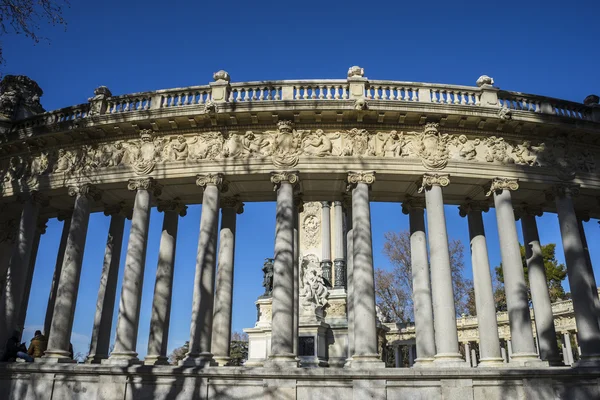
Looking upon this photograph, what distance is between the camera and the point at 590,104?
23.3 metres

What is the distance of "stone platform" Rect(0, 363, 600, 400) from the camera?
1565 centimetres

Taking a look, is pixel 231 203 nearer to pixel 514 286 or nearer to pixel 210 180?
pixel 210 180

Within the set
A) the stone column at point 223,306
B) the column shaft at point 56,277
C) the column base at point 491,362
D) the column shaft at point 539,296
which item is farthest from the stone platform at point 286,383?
the column shaft at point 56,277

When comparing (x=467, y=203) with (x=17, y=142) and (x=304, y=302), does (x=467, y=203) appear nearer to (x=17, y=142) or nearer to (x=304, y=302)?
(x=304, y=302)

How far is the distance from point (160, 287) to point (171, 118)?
7889 millimetres

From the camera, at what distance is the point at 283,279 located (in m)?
18.7

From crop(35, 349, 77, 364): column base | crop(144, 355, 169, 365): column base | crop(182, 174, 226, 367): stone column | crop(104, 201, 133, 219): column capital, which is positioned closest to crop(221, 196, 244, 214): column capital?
crop(182, 174, 226, 367): stone column

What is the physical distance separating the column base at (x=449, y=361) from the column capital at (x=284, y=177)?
9219 millimetres

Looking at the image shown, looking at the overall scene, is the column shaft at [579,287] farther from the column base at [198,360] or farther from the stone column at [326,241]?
the column base at [198,360]

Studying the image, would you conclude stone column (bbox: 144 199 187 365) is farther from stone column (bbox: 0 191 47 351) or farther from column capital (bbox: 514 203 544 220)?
column capital (bbox: 514 203 544 220)

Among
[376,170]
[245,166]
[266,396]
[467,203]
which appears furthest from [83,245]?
[467,203]

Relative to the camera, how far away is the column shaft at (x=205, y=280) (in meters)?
18.9

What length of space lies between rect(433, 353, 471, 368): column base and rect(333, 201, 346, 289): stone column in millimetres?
10659

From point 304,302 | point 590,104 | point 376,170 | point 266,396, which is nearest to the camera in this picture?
point 266,396
